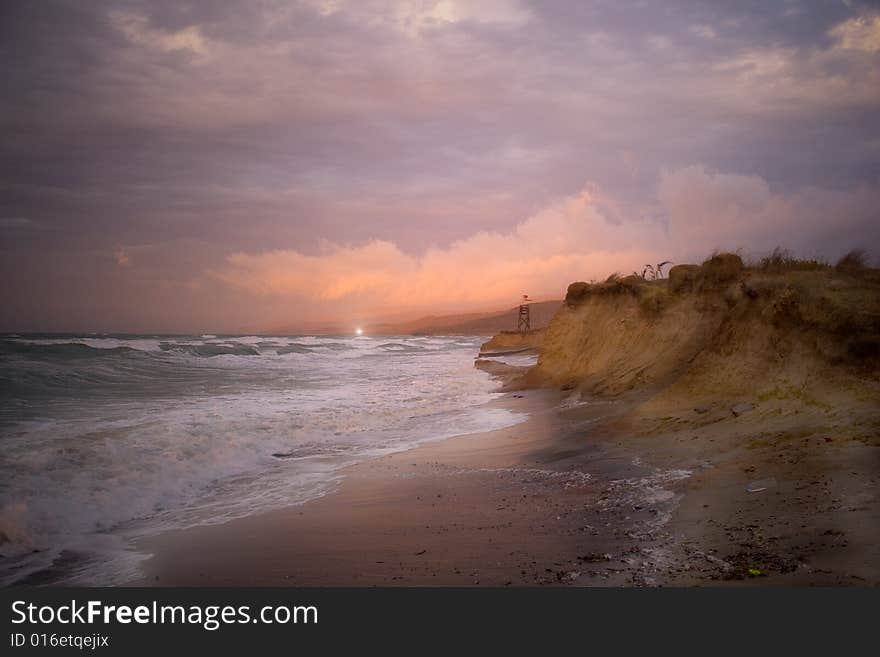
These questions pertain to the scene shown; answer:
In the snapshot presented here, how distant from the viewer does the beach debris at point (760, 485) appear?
19.6ft

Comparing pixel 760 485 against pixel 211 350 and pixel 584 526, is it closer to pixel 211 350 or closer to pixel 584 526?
pixel 584 526

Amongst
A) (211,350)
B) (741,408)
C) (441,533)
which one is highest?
(741,408)

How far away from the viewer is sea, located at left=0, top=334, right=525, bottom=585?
651cm

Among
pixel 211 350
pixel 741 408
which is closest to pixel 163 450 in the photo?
pixel 741 408

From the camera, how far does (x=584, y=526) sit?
553 cm

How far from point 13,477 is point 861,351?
1421cm

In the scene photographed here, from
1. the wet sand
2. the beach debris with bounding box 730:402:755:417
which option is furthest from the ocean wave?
the beach debris with bounding box 730:402:755:417

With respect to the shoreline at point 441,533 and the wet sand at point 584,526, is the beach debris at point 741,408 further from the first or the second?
the shoreline at point 441,533

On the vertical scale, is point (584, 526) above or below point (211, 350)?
below

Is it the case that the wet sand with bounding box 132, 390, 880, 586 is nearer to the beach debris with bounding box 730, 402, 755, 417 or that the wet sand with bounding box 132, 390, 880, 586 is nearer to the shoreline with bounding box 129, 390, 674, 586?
the shoreline with bounding box 129, 390, 674, 586

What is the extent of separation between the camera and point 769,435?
7.81m

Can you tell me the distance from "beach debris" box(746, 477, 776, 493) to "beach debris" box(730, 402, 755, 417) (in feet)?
9.87

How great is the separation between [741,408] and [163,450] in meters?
11.0

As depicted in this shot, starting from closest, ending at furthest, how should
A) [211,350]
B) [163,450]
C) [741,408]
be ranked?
[741,408]
[163,450]
[211,350]
